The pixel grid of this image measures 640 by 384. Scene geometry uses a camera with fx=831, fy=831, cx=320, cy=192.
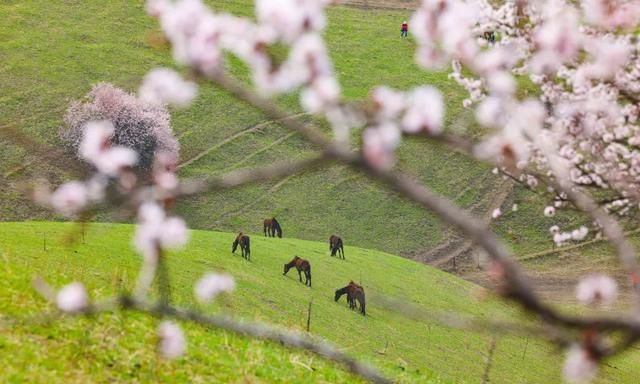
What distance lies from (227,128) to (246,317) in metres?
32.6

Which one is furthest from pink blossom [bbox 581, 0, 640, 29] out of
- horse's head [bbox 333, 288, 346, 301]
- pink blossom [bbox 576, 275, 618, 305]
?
horse's head [bbox 333, 288, 346, 301]

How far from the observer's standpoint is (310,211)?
38.9 meters

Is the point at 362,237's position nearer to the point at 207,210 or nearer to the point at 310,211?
the point at 310,211

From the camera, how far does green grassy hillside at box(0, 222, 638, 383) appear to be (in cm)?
743

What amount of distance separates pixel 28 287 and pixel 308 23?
6548 mm

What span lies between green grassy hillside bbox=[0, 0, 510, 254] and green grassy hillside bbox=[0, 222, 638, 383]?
11.2 meters

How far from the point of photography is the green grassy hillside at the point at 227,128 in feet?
125

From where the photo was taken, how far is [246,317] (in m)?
12.1

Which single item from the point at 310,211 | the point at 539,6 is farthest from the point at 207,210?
the point at 539,6

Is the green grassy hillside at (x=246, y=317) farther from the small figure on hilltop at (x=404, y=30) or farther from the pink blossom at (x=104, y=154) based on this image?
the small figure on hilltop at (x=404, y=30)

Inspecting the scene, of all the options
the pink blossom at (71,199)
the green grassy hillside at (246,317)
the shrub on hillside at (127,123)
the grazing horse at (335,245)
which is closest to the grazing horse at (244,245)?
the green grassy hillside at (246,317)

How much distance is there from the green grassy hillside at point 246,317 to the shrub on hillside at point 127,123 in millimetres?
17462

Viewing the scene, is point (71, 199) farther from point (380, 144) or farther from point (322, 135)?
point (380, 144)

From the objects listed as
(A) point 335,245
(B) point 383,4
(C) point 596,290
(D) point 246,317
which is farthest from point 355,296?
(B) point 383,4
